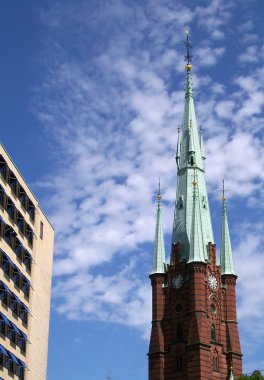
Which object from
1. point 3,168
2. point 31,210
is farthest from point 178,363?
point 3,168

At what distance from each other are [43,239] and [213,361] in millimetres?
39653

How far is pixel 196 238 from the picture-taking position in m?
116

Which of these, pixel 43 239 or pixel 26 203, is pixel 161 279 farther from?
pixel 26 203

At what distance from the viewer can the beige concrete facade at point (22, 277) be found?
66.9 m

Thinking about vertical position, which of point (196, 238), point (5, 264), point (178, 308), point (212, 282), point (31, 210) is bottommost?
point (5, 264)

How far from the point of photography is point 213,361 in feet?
355

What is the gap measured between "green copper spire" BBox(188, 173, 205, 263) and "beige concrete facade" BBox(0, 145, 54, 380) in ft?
116

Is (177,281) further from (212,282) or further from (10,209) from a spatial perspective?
(10,209)

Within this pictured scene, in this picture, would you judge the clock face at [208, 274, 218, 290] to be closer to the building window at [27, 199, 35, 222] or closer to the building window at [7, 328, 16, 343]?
the building window at [27, 199, 35, 222]

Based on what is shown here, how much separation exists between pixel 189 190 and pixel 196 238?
1120 centimetres

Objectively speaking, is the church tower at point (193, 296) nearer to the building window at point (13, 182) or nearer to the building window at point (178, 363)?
the building window at point (178, 363)

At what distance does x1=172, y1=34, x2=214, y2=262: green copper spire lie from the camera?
393ft

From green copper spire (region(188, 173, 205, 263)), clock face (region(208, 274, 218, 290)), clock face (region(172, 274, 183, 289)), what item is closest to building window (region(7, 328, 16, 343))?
green copper spire (region(188, 173, 205, 263))

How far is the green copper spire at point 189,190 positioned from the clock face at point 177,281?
312 centimetres
